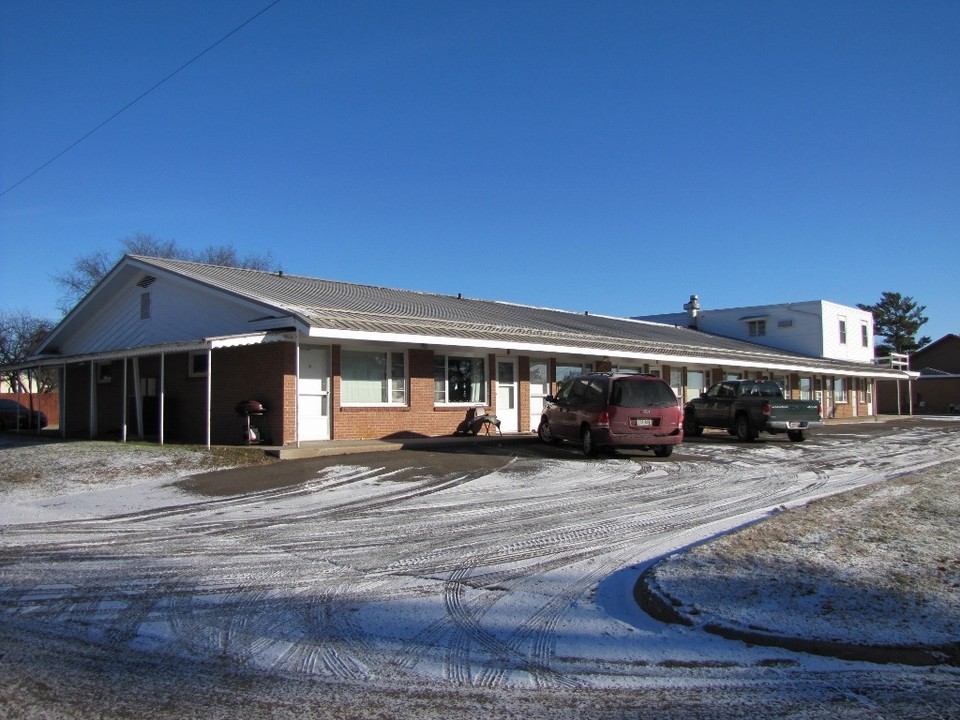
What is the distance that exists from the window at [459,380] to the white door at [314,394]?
3.28m

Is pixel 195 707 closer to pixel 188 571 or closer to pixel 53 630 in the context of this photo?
pixel 53 630

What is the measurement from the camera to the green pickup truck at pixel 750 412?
69.8 feet

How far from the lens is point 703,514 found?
412 inches

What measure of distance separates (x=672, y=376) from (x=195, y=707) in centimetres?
2694

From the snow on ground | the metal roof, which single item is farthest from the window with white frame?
the snow on ground

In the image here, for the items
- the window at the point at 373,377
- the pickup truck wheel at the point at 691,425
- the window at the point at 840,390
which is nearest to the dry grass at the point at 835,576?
the window at the point at 373,377

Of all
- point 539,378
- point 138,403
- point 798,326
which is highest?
point 798,326

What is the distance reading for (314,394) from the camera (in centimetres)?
1847

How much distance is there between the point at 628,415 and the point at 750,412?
6.86m

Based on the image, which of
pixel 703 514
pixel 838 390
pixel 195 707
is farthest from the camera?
pixel 838 390

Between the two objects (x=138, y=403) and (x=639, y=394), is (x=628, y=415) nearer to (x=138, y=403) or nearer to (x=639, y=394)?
(x=639, y=394)

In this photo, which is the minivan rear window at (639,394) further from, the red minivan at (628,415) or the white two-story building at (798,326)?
the white two-story building at (798,326)

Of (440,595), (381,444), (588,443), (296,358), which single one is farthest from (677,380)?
(440,595)

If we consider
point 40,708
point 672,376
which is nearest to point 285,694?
point 40,708
